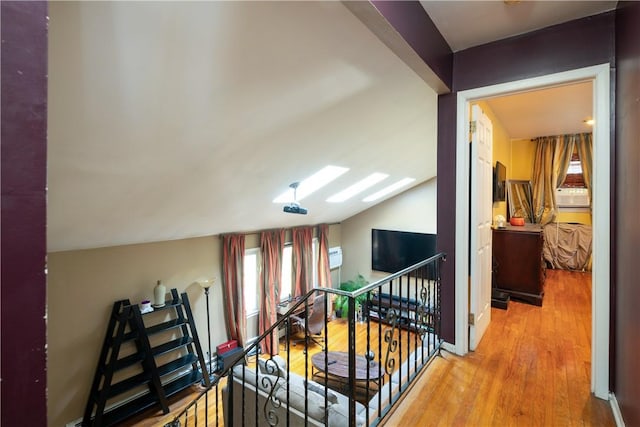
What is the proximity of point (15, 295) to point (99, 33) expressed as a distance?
4.29 feet

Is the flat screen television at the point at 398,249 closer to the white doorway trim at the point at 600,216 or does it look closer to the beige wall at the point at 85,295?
the beige wall at the point at 85,295

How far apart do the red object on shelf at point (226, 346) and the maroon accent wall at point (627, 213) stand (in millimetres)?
4743

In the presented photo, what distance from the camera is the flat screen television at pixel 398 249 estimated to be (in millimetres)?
6223

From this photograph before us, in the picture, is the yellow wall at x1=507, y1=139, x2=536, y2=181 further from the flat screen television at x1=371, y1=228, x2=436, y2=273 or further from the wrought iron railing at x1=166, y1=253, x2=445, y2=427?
the wrought iron railing at x1=166, y1=253, x2=445, y2=427

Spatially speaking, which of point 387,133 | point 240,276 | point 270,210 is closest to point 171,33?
point 387,133

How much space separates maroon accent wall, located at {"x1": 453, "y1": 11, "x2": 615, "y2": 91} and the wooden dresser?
2226 mm

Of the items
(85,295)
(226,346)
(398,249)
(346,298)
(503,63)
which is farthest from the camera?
(346,298)

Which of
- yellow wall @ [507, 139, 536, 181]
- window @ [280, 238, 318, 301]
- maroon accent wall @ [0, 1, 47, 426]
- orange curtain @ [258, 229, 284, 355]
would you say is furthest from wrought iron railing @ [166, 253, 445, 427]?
yellow wall @ [507, 139, 536, 181]

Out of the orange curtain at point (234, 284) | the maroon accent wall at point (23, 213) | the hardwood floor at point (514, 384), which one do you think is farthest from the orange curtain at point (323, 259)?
the maroon accent wall at point (23, 213)

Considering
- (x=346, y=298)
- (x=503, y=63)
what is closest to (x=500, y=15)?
(x=503, y=63)

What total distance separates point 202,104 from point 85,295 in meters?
3.11

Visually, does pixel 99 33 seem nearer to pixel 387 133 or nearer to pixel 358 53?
pixel 358 53

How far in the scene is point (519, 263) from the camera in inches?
145

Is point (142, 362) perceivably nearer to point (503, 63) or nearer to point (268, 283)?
point (268, 283)
